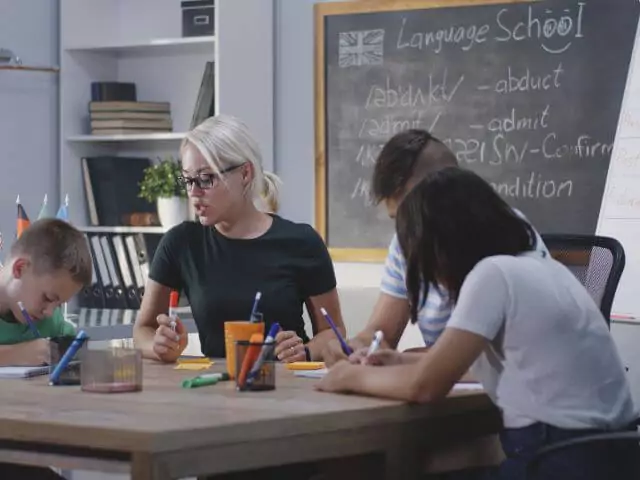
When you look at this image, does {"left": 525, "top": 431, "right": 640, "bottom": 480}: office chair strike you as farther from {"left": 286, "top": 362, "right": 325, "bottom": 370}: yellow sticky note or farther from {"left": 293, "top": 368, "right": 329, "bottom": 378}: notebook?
{"left": 286, "top": 362, "right": 325, "bottom": 370}: yellow sticky note

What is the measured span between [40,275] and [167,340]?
34 centimetres

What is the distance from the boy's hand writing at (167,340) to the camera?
2.88m

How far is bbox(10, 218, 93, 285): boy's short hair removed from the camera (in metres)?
2.74

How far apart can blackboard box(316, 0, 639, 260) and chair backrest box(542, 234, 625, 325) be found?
1.09 metres

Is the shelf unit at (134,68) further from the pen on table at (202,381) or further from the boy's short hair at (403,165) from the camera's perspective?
the pen on table at (202,381)

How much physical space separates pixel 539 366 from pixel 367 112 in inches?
106

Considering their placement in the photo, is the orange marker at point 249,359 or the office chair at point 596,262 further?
the office chair at point 596,262

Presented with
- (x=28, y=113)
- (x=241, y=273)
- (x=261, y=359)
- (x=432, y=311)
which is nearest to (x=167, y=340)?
(x=241, y=273)

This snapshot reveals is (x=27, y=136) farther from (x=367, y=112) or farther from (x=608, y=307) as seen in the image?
(x=608, y=307)

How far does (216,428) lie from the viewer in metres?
1.98

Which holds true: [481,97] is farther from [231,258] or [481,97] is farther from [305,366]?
[305,366]

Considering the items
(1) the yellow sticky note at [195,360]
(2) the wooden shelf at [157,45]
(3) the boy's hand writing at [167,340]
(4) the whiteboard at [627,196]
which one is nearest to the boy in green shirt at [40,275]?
(3) the boy's hand writing at [167,340]

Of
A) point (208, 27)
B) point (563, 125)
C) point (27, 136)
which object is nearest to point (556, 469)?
point (563, 125)

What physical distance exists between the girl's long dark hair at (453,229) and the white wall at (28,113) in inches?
123
